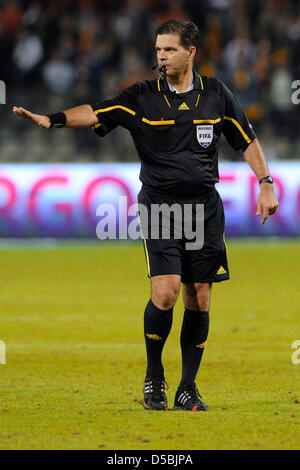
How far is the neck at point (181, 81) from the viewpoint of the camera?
601 cm

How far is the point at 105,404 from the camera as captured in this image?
615cm

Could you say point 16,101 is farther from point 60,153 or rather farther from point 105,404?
point 105,404

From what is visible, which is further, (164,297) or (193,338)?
(193,338)

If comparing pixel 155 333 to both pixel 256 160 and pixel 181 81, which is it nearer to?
pixel 256 160

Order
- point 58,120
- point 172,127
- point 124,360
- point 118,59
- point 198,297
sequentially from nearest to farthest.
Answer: point 58,120, point 172,127, point 198,297, point 124,360, point 118,59

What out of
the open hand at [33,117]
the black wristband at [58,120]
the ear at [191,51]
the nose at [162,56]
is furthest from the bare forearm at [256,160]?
the open hand at [33,117]

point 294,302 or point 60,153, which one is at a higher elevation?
point 60,153

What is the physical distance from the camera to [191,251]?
604 centimetres

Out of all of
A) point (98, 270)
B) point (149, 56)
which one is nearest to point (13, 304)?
point (98, 270)

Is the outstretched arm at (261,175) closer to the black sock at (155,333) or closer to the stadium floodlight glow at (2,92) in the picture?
the black sock at (155,333)

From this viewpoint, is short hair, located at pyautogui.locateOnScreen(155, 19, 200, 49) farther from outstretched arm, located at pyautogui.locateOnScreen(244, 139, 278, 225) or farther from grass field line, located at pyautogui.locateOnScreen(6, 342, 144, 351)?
grass field line, located at pyautogui.locateOnScreen(6, 342, 144, 351)

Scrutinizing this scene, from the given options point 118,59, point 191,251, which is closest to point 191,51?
point 191,251

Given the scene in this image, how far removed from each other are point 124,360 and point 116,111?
2443mm
